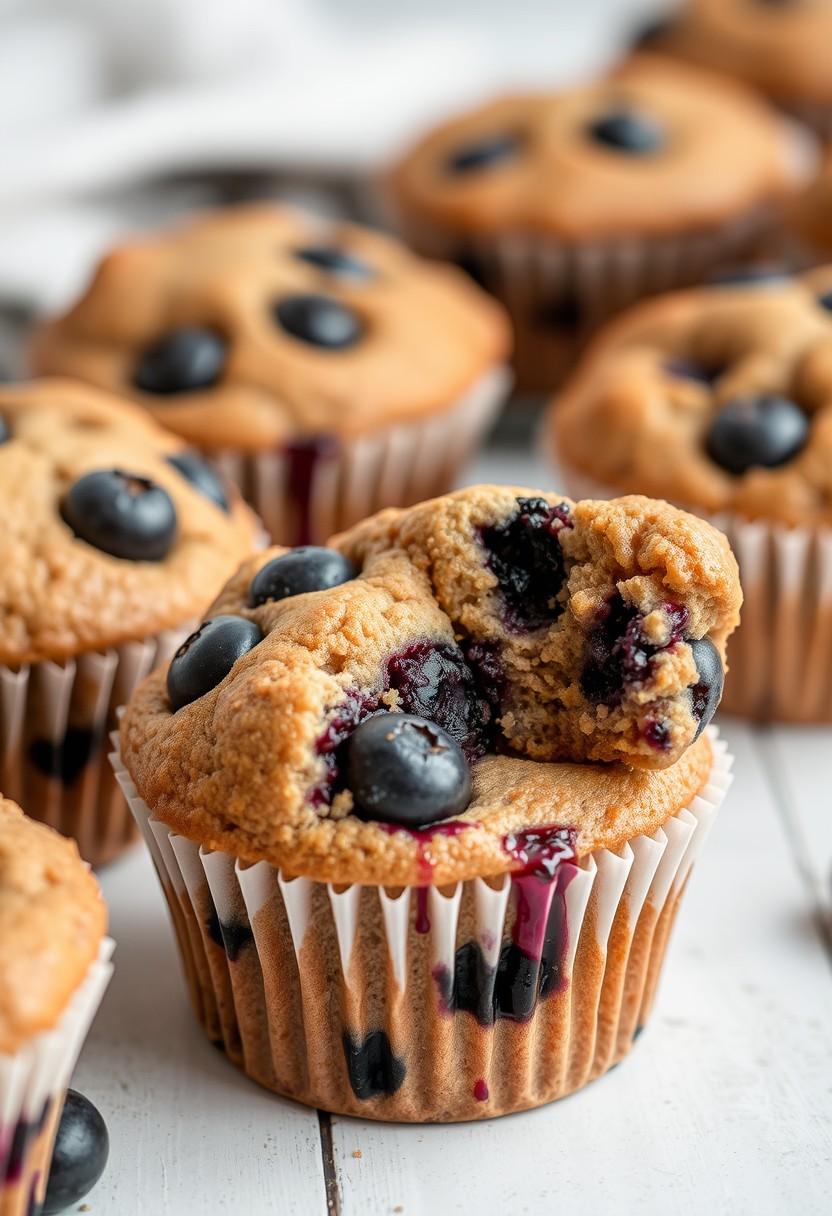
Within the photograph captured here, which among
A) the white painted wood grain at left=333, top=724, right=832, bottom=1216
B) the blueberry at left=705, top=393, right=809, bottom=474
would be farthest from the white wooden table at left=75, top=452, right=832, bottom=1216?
the blueberry at left=705, top=393, right=809, bottom=474

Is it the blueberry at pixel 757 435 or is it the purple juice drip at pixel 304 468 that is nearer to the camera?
the blueberry at pixel 757 435

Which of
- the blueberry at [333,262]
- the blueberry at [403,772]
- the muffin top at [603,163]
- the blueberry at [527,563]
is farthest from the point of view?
the muffin top at [603,163]

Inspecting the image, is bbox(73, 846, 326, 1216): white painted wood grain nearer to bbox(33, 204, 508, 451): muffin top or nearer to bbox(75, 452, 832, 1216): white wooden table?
bbox(75, 452, 832, 1216): white wooden table

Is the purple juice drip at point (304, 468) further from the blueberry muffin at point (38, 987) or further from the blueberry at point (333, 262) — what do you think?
the blueberry muffin at point (38, 987)

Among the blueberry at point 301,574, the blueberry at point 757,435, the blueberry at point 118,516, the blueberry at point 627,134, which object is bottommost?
the blueberry at point 627,134

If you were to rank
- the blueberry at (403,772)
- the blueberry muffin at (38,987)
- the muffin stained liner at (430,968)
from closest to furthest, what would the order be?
the blueberry muffin at (38,987) → the blueberry at (403,772) → the muffin stained liner at (430,968)

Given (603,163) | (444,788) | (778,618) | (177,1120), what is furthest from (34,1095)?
(603,163)

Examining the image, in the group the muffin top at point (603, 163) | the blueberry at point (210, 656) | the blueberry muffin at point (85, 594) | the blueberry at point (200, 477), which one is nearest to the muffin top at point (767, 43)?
the muffin top at point (603, 163)
